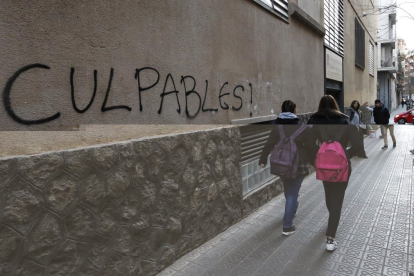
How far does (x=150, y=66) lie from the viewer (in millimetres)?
3584

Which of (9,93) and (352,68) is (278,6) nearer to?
(9,93)

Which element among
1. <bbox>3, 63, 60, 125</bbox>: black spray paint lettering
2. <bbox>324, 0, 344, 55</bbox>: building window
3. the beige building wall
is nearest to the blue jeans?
the beige building wall

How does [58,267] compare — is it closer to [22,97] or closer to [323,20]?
[22,97]

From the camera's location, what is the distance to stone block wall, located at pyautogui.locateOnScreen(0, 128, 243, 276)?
2281 mm

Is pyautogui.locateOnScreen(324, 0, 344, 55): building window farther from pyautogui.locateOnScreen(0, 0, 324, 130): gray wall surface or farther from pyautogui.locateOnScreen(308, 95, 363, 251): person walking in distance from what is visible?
pyautogui.locateOnScreen(308, 95, 363, 251): person walking in distance

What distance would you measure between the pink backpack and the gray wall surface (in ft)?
4.88

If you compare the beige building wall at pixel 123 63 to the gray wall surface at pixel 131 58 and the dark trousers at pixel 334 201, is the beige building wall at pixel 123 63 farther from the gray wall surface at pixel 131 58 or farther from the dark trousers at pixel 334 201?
the dark trousers at pixel 334 201

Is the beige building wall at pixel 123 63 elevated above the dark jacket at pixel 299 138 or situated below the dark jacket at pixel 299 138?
above

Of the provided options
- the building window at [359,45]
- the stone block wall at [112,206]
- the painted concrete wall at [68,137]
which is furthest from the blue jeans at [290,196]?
the building window at [359,45]

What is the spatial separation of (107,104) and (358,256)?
10.0 feet

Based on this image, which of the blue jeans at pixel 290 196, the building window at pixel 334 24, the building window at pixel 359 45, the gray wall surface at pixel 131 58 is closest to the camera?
the gray wall surface at pixel 131 58

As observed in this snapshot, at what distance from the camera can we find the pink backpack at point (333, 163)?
3.88m

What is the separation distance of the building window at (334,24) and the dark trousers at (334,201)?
7685 millimetres

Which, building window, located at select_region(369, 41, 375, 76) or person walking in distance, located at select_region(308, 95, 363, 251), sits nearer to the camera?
person walking in distance, located at select_region(308, 95, 363, 251)
